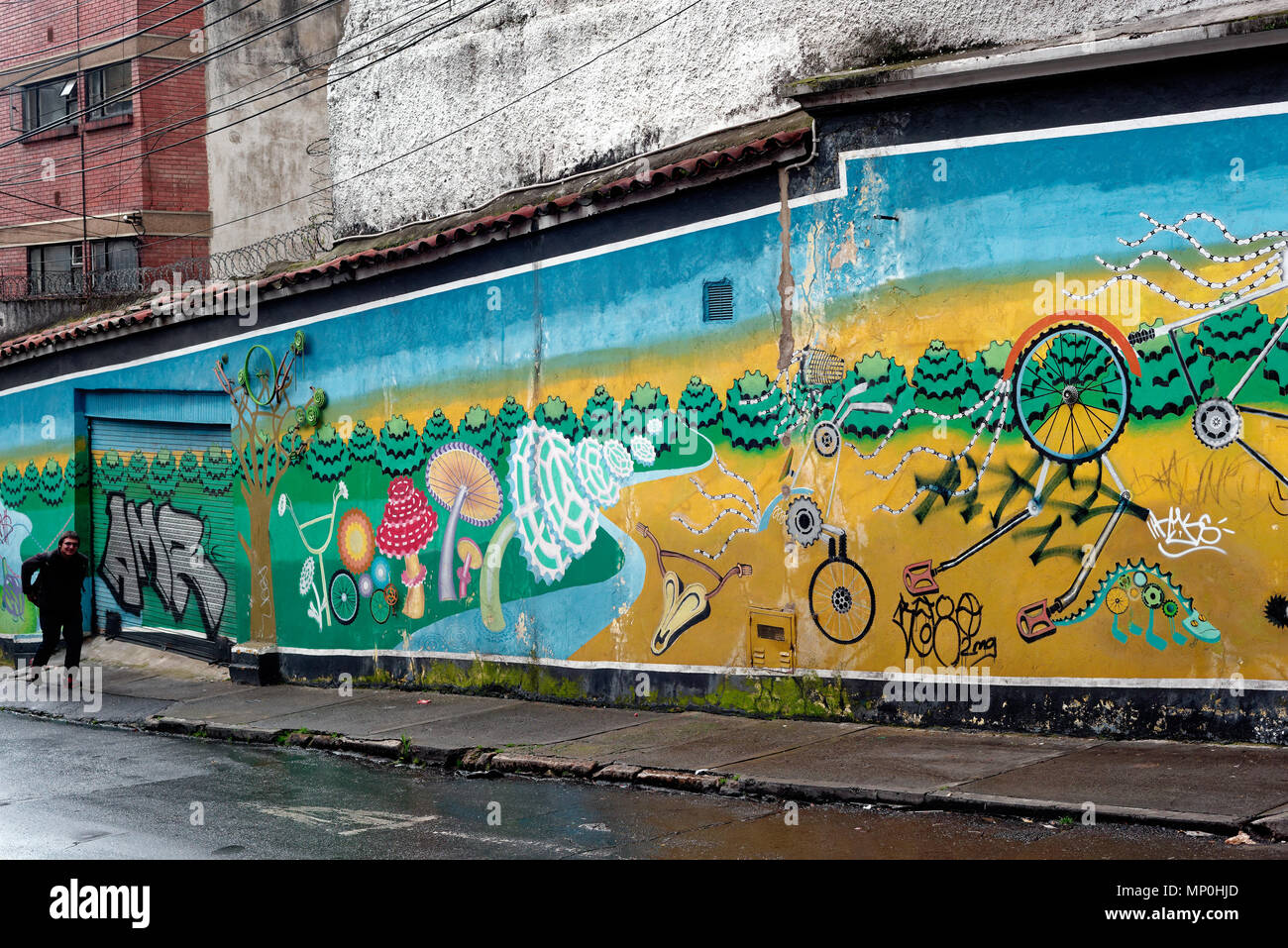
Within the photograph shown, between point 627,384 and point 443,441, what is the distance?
8.63ft

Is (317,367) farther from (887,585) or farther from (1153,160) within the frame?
(1153,160)

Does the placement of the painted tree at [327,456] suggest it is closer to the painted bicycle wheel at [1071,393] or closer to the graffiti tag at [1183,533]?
the painted bicycle wheel at [1071,393]

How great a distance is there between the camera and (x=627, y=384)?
11945 mm

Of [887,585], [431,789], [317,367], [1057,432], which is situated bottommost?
[431,789]

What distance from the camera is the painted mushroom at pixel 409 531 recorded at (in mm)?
14000

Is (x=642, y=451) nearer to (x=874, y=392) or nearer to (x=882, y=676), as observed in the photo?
(x=874, y=392)

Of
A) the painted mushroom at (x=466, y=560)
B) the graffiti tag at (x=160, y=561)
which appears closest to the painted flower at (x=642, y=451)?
the painted mushroom at (x=466, y=560)

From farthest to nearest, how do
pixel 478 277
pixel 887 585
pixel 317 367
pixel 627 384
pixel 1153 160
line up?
pixel 317 367
pixel 478 277
pixel 627 384
pixel 887 585
pixel 1153 160

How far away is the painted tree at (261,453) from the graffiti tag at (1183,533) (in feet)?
32.5

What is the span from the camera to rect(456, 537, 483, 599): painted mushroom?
44.0ft

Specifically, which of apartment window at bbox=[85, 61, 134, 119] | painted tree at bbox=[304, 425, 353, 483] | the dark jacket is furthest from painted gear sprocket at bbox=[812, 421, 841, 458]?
apartment window at bbox=[85, 61, 134, 119]

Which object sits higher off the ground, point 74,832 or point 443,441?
point 443,441

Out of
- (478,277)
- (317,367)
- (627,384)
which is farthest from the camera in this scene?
(317,367)
